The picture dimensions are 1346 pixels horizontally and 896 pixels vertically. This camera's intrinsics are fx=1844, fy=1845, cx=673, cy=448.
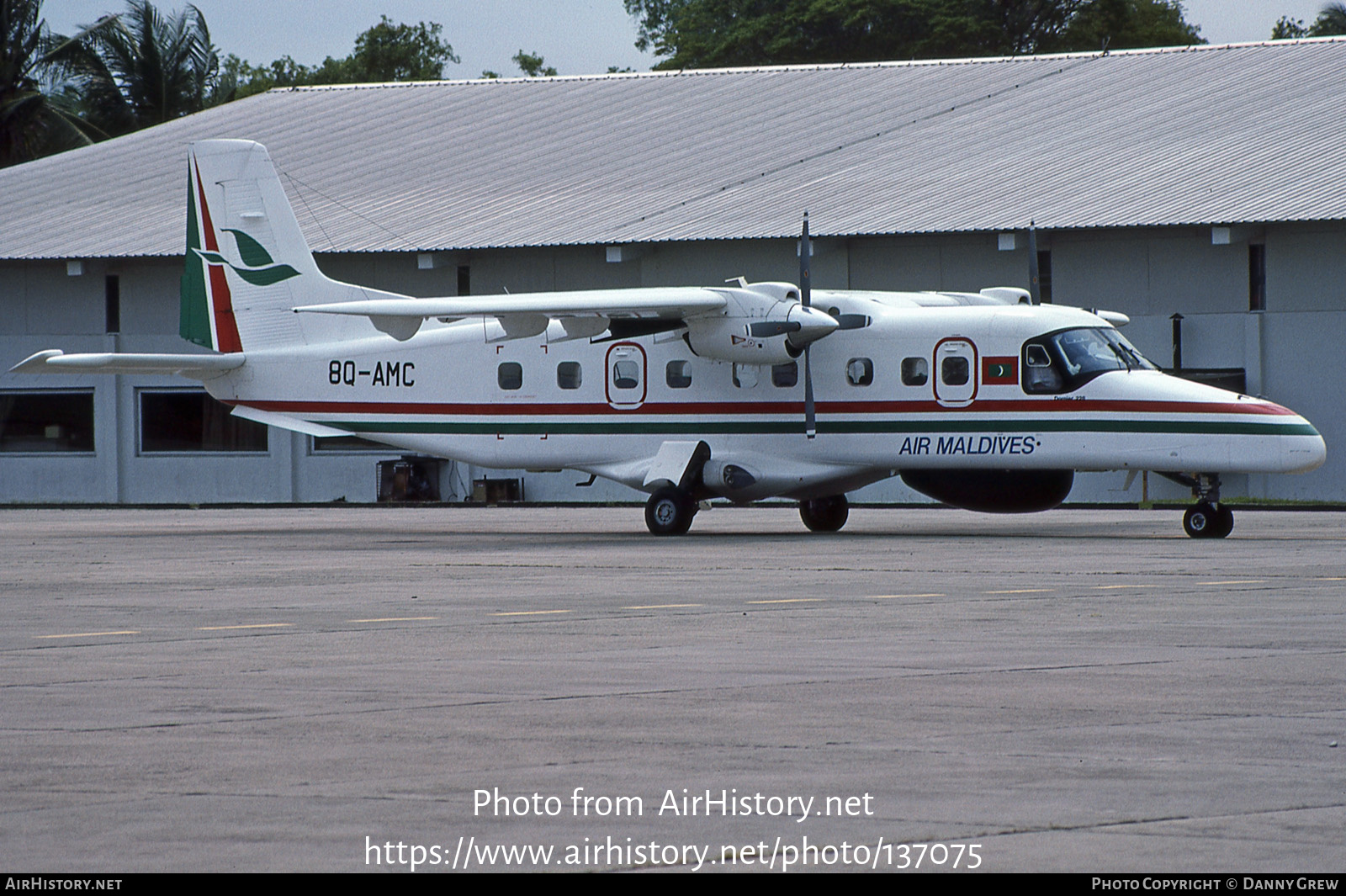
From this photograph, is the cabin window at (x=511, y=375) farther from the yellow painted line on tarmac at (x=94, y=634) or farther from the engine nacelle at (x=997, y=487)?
the yellow painted line on tarmac at (x=94, y=634)

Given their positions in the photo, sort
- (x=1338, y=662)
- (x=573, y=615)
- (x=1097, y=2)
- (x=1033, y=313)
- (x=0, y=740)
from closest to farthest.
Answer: (x=0, y=740)
(x=1338, y=662)
(x=573, y=615)
(x=1033, y=313)
(x=1097, y=2)

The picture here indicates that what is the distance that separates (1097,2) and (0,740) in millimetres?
68771

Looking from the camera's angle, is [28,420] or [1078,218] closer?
[1078,218]

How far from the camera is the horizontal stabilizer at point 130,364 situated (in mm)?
26094

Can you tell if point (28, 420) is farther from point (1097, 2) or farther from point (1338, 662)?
point (1097, 2)

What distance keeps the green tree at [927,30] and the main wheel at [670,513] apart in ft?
156

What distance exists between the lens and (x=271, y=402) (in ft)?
89.5

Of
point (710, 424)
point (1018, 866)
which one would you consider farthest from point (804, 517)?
point (1018, 866)

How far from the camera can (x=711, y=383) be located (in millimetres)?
24891

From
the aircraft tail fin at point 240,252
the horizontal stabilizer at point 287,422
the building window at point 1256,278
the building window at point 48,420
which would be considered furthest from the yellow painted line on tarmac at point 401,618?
the building window at point 48,420

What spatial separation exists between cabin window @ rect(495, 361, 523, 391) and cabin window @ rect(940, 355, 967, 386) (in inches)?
242

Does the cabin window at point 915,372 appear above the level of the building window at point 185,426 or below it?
above

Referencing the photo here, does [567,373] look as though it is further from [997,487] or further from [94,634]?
[94,634]

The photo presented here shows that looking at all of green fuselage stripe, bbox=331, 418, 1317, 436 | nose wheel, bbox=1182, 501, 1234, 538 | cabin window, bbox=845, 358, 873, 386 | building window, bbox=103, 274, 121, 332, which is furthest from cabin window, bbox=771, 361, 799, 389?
building window, bbox=103, 274, 121, 332
